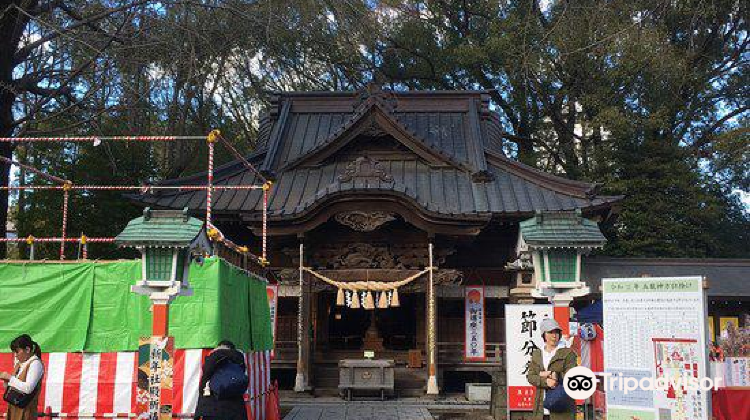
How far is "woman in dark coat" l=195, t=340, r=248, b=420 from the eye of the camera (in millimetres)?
6773

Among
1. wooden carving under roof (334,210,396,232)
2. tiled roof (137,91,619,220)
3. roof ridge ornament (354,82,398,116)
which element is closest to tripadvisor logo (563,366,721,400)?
tiled roof (137,91,619,220)

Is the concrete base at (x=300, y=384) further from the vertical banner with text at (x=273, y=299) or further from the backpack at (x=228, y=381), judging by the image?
the backpack at (x=228, y=381)

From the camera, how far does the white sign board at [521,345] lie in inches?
456

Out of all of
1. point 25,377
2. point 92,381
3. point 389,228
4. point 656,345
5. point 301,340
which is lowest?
point 92,381

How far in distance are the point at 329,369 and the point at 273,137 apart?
712 centimetres

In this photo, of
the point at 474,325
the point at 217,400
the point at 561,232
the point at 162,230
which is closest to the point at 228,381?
the point at 217,400

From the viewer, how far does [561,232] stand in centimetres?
914

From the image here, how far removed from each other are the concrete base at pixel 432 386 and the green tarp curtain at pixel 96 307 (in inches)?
279

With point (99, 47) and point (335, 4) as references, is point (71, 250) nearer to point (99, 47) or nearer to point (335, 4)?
point (99, 47)

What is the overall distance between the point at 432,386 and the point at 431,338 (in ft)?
3.65

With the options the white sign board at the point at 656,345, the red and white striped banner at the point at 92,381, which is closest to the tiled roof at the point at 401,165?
the red and white striped banner at the point at 92,381

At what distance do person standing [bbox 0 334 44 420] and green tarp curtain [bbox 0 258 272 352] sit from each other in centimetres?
192

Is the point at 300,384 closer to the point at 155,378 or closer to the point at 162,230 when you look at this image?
the point at 155,378

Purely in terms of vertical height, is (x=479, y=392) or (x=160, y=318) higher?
(x=160, y=318)
